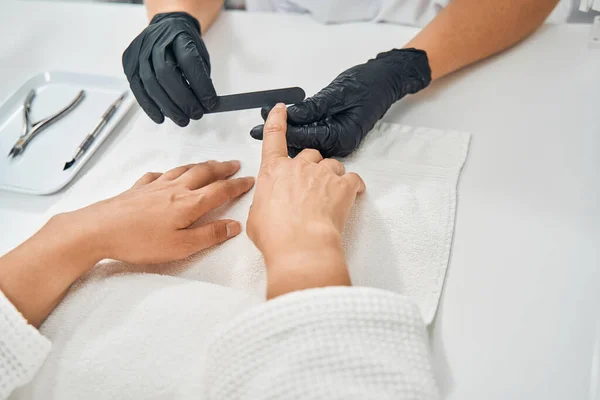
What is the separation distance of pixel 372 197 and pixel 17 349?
489 mm

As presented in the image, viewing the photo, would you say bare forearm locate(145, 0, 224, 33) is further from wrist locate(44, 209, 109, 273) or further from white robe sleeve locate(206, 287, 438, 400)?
white robe sleeve locate(206, 287, 438, 400)

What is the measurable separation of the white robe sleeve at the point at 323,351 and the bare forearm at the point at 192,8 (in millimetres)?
804

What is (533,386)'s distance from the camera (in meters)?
0.60

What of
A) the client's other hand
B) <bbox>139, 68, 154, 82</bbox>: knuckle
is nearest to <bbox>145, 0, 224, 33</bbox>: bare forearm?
<bbox>139, 68, 154, 82</bbox>: knuckle

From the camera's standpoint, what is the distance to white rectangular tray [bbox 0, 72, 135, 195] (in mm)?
926

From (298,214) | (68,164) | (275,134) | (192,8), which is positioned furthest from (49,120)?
(298,214)

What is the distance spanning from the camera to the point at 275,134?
A: 0.78 meters

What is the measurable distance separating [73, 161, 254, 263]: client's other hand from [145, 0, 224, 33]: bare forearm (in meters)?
0.51

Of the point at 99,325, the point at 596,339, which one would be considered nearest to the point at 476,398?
the point at 596,339

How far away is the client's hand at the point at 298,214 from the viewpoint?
59 cm

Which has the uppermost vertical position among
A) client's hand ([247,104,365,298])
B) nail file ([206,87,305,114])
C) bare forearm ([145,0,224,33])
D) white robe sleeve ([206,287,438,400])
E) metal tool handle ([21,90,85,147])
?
bare forearm ([145,0,224,33])

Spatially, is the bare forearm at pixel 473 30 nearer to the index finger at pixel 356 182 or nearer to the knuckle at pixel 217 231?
the index finger at pixel 356 182

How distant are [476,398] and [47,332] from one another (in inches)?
20.0

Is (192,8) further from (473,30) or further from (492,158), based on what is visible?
(492,158)
